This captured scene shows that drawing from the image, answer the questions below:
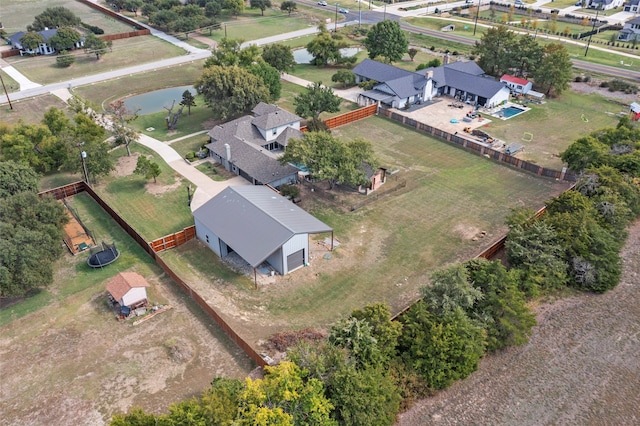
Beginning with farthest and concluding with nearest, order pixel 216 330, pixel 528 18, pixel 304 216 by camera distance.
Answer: pixel 528 18, pixel 304 216, pixel 216 330

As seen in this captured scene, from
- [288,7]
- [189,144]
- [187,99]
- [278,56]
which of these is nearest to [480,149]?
[189,144]

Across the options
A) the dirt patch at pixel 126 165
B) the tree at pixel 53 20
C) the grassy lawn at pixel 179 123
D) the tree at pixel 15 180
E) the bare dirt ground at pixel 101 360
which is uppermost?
the tree at pixel 53 20

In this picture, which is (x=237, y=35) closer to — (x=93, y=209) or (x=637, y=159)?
(x=93, y=209)

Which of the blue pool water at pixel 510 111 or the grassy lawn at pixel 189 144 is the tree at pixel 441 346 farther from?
the blue pool water at pixel 510 111

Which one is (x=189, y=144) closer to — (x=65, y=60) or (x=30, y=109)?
(x=30, y=109)

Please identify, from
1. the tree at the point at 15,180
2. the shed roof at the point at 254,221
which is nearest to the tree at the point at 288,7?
the shed roof at the point at 254,221

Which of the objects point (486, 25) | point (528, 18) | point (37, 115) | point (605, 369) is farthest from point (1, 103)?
point (528, 18)
